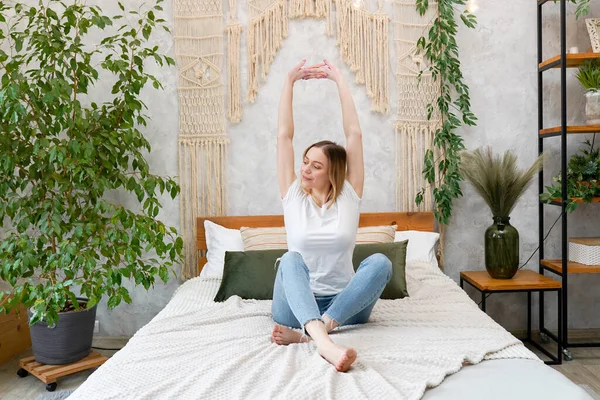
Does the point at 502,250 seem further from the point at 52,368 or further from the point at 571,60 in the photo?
the point at 52,368

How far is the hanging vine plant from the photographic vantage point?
3291 millimetres

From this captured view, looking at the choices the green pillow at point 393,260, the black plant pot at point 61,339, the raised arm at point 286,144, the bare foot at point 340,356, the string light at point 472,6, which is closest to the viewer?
the bare foot at point 340,356

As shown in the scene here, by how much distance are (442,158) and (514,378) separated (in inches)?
75.7

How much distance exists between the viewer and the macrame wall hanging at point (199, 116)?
3367 millimetres

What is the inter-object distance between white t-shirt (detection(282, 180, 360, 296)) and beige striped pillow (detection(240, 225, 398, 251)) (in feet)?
2.20

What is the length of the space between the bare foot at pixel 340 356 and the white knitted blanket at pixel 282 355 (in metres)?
0.02

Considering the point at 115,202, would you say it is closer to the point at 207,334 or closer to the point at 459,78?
the point at 207,334

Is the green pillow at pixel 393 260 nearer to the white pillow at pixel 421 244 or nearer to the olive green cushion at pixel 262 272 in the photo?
the olive green cushion at pixel 262 272

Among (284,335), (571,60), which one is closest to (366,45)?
(571,60)

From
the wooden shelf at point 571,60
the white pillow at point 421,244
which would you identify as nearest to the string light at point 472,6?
the wooden shelf at point 571,60

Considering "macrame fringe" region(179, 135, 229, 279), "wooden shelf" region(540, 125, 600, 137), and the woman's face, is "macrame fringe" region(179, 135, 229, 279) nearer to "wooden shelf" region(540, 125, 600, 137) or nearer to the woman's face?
the woman's face

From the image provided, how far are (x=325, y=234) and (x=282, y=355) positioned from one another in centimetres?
53

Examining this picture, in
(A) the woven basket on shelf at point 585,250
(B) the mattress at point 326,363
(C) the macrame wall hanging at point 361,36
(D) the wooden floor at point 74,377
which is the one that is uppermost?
(C) the macrame wall hanging at point 361,36

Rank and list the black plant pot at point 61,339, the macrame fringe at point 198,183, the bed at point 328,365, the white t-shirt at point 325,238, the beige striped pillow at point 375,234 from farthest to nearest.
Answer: the macrame fringe at point 198,183
the beige striped pillow at point 375,234
the black plant pot at point 61,339
the white t-shirt at point 325,238
the bed at point 328,365
